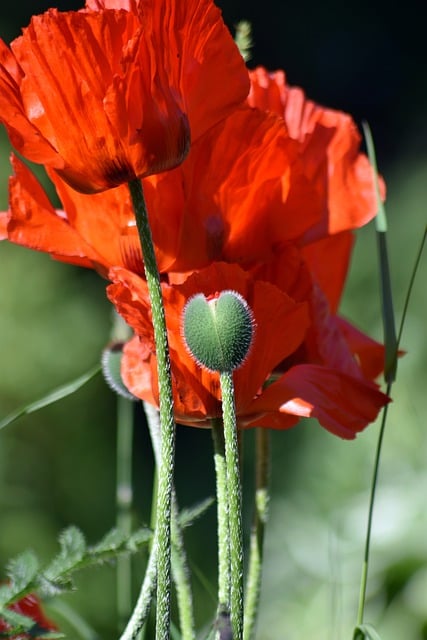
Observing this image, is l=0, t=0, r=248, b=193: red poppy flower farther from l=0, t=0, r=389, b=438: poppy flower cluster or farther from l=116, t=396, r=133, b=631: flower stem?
l=116, t=396, r=133, b=631: flower stem

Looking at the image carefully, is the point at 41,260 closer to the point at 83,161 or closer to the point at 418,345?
the point at 418,345

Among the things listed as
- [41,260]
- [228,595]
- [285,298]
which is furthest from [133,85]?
[41,260]

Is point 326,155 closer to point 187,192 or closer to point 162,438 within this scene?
point 187,192

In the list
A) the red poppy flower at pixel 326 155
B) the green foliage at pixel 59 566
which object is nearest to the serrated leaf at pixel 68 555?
the green foliage at pixel 59 566

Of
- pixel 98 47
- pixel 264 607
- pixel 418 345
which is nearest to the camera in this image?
pixel 98 47

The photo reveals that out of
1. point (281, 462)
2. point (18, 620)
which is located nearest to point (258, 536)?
point (18, 620)
